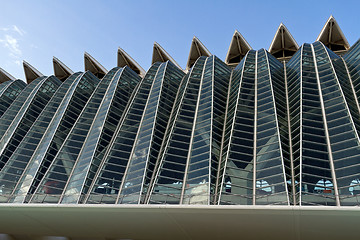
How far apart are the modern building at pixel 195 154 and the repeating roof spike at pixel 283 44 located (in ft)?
59.9

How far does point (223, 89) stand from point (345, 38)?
3013cm

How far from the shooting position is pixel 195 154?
2480 centimetres

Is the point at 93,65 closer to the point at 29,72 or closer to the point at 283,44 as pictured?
the point at 29,72

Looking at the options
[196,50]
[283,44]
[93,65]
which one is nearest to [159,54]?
[196,50]

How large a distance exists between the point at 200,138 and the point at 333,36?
124ft

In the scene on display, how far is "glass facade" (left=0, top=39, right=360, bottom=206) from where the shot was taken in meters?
21.1

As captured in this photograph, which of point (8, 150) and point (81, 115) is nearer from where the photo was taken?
point (8, 150)

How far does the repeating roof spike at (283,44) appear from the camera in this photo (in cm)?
5412

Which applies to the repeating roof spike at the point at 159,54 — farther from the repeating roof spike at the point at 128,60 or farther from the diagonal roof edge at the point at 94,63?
the diagonal roof edge at the point at 94,63

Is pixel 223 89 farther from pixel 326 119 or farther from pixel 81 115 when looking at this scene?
pixel 81 115

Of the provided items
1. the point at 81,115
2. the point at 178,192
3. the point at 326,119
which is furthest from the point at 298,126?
the point at 81,115

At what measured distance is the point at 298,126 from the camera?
25125mm

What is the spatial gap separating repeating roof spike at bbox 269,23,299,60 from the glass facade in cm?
1757

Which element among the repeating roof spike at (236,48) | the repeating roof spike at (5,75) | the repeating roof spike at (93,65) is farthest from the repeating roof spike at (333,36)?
the repeating roof spike at (5,75)
